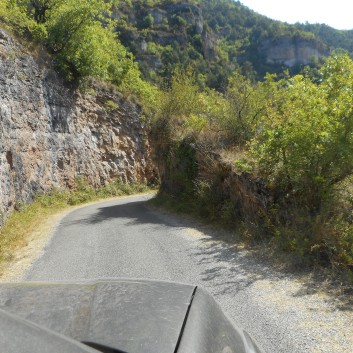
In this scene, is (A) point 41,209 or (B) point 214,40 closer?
(A) point 41,209

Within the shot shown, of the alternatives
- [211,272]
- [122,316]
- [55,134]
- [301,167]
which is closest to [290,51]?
[55,134]

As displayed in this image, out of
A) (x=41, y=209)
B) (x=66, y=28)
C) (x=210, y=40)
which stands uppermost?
(x=210, y=40)

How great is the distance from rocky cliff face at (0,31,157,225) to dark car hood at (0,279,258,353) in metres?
11.0

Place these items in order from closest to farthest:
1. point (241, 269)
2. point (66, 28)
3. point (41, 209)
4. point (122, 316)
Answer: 1. point (122, 316)
2. point (241, 269)
3. point (41, 209)
4. point (66, 28)

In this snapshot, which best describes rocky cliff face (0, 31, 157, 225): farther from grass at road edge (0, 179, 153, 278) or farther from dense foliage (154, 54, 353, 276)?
dense foliage (154, 54, 353, 276)

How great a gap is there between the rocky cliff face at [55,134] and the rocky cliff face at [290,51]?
98419mm

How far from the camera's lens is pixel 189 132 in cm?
1550

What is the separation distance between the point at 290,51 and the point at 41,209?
382 ft

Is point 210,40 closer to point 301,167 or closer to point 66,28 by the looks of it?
point 66,28

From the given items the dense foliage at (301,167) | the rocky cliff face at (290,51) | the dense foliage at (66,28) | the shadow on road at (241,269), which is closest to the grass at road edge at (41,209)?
the shadow on road at (241,269)

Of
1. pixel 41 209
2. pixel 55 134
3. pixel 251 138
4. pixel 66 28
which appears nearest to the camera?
pixel 251 138

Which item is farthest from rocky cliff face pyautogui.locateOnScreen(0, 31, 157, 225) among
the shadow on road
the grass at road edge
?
the shadow on road

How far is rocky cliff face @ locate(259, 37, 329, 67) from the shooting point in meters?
117

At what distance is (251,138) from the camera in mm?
12438
